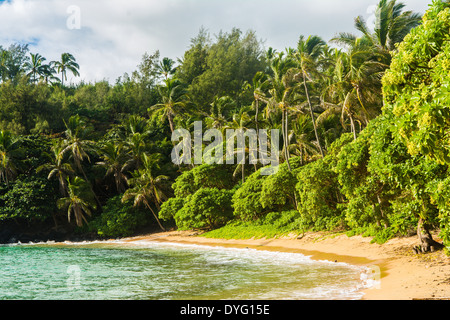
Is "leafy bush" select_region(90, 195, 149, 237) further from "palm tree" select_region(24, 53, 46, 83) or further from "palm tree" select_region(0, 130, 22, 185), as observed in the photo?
"palm tree" select_region(24, 53, 46, 83)

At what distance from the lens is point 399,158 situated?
1013 cm

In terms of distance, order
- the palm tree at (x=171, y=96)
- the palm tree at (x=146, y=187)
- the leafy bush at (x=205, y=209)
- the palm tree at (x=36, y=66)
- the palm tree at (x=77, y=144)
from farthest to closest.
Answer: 1. the palm tree at (x=36, y=66)
2. the palm tree at (x=171, y=96)
3. the palm tree at (x=77, y=144)
4. the palm tree at (x=146, y=187)
5. the leafy bush at (x=205, y=209)

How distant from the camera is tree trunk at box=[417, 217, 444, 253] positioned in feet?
38.6

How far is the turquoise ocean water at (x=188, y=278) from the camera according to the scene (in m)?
10.1

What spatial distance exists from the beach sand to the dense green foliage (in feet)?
2.66

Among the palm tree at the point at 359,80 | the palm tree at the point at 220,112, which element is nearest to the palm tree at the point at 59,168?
the palm tree at the point at 220,112

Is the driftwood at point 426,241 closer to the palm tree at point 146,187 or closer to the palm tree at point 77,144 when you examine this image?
the palm tree at point 146,187

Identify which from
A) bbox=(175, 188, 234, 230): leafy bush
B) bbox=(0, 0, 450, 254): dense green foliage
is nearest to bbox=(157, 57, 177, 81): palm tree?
bbox=(0, 0, 450, 254): dense green foliage

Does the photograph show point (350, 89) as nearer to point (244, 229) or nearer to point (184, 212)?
point (244, 229)

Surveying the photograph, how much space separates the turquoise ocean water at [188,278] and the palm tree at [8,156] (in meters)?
17.3

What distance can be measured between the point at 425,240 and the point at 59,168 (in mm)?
31917

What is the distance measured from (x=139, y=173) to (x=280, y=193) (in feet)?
53.5

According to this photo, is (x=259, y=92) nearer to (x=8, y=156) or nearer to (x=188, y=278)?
(x=188, y=278)
